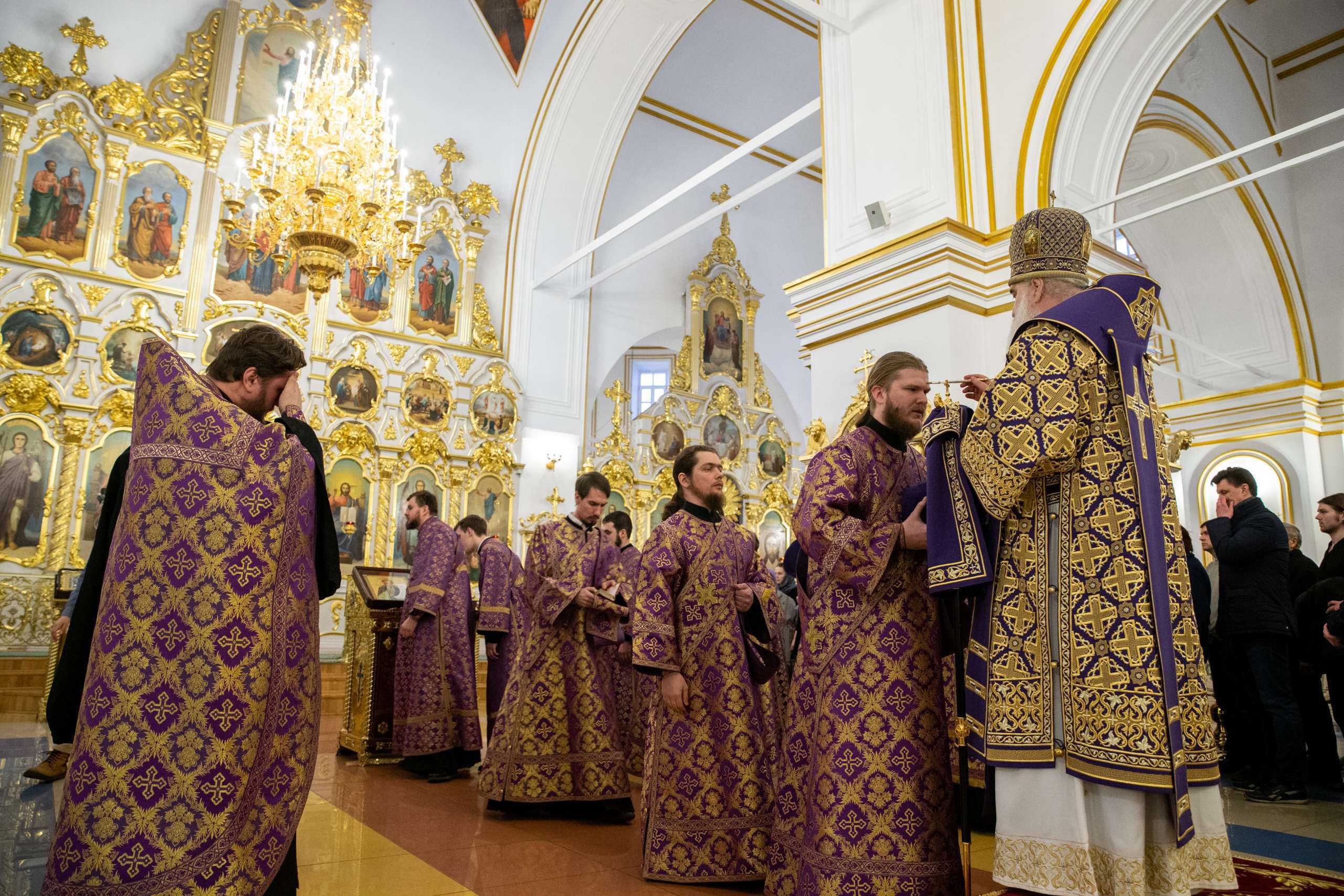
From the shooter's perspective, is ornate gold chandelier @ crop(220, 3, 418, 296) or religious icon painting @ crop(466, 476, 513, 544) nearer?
ornate gold chandelier @ crop(220, 3, 418, 296)

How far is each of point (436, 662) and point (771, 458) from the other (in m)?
10.4

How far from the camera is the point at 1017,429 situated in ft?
7.16

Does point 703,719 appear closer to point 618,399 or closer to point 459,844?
point 459,844

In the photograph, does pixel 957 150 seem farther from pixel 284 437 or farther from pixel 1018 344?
pixel 284 437

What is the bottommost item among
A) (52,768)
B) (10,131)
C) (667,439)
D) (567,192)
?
(52,768)

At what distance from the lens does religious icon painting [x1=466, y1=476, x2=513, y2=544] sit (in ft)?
40.2

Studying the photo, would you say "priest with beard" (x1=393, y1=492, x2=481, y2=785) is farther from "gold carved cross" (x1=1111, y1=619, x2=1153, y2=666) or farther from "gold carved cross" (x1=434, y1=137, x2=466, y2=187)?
"gold carved cross" (x1=434, y1=137, x2=466, y2=187)

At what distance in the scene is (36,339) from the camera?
32.3ft

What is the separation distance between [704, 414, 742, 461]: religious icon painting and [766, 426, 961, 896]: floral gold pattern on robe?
12.2 metres

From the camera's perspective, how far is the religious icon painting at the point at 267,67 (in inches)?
451

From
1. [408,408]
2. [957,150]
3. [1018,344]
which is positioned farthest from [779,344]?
[1018,344]

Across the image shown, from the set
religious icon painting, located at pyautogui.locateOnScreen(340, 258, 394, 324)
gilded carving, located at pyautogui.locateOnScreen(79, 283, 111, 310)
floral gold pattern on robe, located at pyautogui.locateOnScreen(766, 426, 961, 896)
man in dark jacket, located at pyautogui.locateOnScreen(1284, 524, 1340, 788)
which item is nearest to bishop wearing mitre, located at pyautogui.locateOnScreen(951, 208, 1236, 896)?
floral gold pattern on robe, located at pyautogui.locateOnScreen(766, 426, 961, 896)

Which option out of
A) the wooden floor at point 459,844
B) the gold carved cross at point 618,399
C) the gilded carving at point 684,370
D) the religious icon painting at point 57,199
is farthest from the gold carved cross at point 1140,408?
the gilded carving at point 684,370

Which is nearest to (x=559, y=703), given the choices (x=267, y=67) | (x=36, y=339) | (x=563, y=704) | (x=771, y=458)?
(x=563, y=704)
